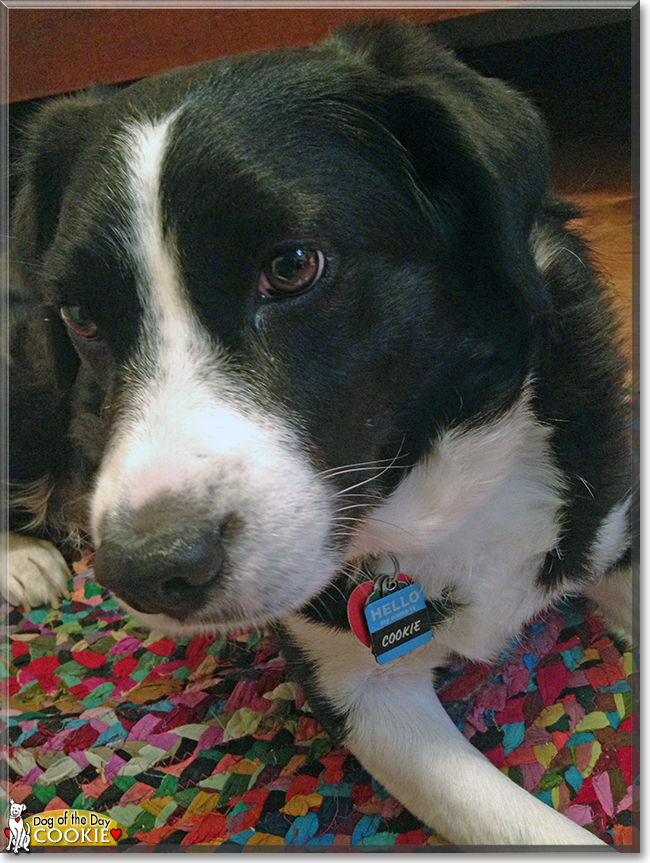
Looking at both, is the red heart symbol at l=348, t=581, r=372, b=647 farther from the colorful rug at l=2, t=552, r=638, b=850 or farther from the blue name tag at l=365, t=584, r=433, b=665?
the colorful rug at l=2, t=552, r=638, b=850

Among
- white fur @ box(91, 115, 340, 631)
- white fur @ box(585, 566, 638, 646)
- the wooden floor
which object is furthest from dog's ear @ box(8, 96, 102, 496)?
white fur @ box(585, 566, 638, 646)

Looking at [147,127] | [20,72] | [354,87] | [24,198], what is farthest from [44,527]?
[354,87]

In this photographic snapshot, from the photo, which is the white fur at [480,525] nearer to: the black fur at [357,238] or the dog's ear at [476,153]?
the black fur at [357,238]

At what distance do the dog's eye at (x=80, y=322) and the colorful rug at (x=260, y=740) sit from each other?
672 millimetres

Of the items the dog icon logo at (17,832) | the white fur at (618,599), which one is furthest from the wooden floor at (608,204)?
the dog icon logo at (17,832)

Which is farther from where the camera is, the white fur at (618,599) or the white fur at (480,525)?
the white fur at (618,599)

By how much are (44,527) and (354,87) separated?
129cm

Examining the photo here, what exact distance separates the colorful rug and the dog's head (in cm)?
40

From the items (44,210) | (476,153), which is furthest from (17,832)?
(476,153)

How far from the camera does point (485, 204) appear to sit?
0.89 m

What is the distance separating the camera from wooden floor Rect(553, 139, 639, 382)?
118cm

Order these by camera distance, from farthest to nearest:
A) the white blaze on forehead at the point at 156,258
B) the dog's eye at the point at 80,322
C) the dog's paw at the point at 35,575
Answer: the dog's paw at the point at 35,575 < the dog's eye at the point at 80,322 < the white blaze on forehead at the point at 156,258

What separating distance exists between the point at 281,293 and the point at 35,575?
3.65ft

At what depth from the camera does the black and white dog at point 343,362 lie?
31.9 inches
